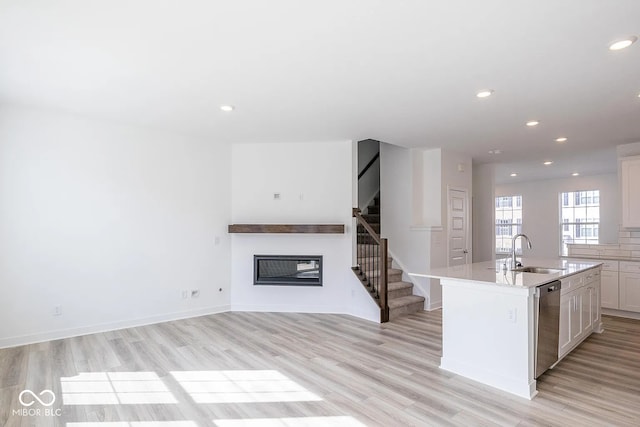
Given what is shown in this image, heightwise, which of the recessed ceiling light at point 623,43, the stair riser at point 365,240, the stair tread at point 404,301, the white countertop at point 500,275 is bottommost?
the stair tread at point 404,301

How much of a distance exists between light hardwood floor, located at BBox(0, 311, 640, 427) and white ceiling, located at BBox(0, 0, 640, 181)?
2.67m

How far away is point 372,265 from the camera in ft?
19.4

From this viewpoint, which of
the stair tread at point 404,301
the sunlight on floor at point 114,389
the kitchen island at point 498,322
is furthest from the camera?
the stair tread at point 404,301

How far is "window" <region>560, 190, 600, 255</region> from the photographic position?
9.09 metres

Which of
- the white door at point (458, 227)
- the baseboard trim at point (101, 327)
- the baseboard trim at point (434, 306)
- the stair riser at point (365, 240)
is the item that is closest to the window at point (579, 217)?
the white door at point (458, 227)

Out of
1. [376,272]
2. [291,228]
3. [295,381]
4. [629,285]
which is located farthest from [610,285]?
[295,381]

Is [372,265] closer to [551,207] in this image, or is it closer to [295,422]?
[295,422]

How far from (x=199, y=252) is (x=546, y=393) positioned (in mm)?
4537

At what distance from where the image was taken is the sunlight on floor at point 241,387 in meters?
2.79

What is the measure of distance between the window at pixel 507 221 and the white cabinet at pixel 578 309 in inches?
253

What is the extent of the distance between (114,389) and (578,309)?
15.2 feet

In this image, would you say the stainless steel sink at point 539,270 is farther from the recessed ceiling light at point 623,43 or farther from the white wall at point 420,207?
the recessed ceiling light at point 623,43

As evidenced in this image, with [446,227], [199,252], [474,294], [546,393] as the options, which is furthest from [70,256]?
[446,227]

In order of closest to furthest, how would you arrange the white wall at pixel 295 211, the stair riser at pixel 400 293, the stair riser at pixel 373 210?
the white wall at pixel 295 211 → the stair riser at pixel 400 293 → the stair riser at pixel 373 210
